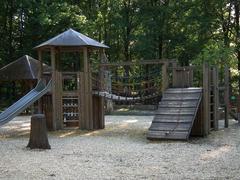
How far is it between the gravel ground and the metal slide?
0.68 metres

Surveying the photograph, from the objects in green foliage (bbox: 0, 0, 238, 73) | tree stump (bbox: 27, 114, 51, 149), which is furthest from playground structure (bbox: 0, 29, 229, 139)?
green foliage (bbox: 0, 0, 238, 73)

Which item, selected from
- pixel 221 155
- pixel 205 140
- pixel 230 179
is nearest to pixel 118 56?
pixel 205 140

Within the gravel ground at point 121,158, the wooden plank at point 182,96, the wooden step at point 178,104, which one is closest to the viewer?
the gravel ground at point 121,158

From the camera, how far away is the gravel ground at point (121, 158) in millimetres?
7863

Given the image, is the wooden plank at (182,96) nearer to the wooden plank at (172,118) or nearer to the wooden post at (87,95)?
the wooden plank at (172,118)

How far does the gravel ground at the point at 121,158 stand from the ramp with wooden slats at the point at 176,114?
0.30 m

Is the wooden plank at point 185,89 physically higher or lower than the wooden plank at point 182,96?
higher

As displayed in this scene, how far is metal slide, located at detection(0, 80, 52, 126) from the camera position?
12.7m

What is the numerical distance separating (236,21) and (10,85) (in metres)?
16.2

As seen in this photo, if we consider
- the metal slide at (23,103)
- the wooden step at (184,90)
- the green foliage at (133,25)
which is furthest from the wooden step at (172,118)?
the green foliage at (133,25)

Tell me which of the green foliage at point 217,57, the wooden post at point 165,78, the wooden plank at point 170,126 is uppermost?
the green foliage at point 217,57

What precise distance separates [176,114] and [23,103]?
475 cm

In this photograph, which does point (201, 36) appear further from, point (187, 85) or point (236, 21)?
point (187, 85)

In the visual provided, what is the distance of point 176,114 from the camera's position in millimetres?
12695
